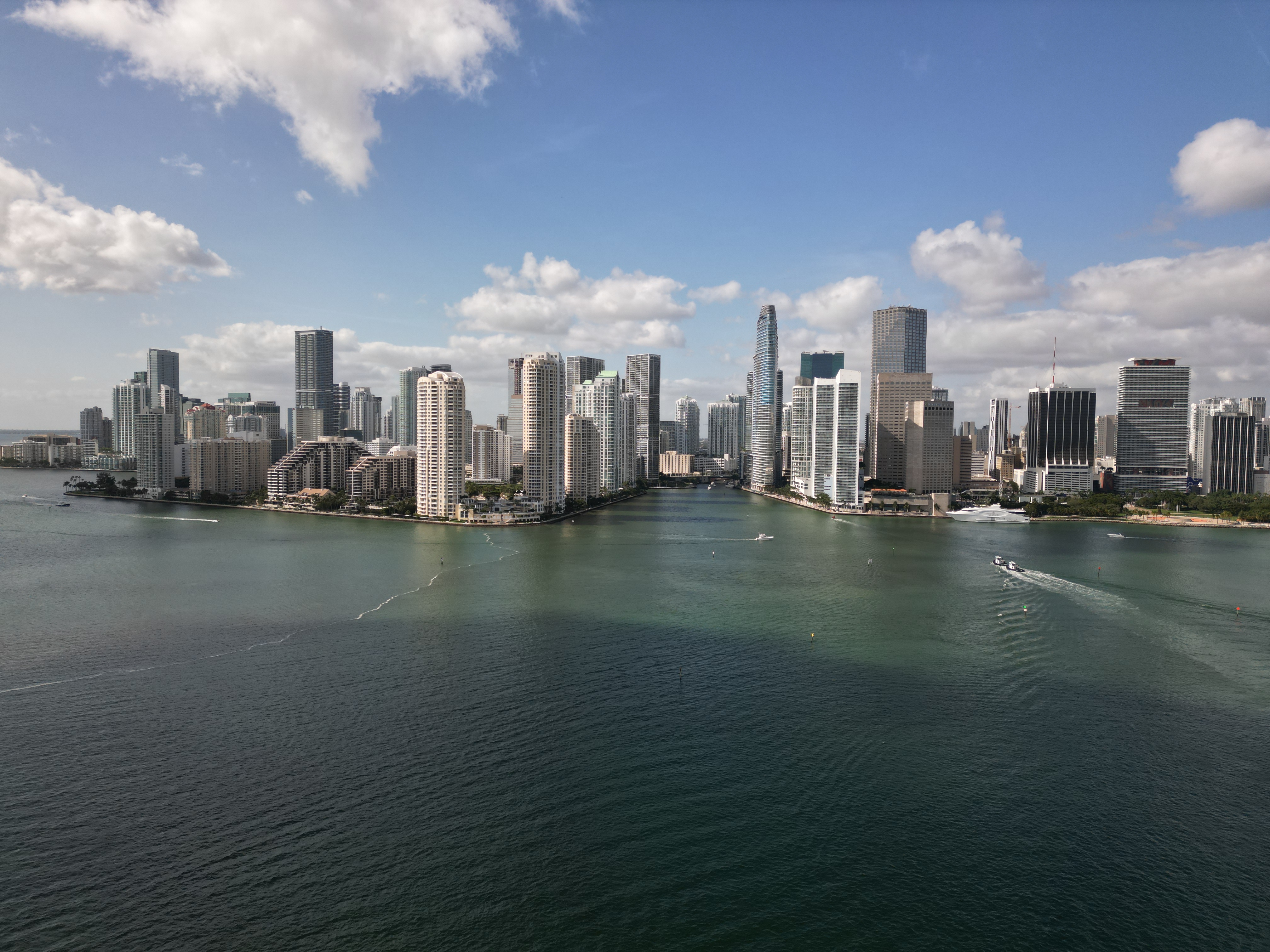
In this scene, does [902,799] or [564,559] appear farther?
[564,559]

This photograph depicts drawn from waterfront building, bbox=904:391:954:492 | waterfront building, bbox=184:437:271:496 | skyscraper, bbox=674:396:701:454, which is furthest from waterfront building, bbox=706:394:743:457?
waterfront building, bbox=184:437:271:496

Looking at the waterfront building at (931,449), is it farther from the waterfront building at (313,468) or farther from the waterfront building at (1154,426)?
the waterfront building at (313,468)

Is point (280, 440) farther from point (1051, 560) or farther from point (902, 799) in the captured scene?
point (902, 799)

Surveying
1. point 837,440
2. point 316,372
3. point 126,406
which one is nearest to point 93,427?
point 126,406

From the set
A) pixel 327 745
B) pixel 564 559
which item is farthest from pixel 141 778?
pixel 564 559

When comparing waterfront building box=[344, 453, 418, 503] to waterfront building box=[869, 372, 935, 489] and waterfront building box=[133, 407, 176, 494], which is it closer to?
waterfront building box=[133, 407, 176, 494]

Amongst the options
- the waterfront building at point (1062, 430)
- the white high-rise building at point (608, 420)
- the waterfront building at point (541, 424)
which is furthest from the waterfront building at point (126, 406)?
the waterfront building at point (1062, 430)

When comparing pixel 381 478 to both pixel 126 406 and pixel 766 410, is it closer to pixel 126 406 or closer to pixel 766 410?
pixel 766 410
